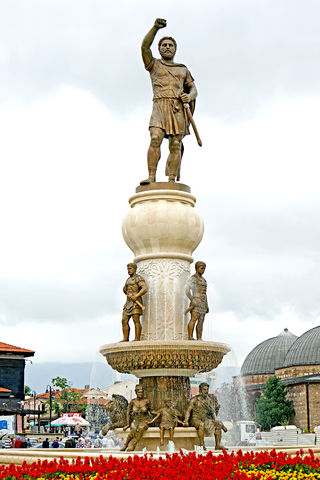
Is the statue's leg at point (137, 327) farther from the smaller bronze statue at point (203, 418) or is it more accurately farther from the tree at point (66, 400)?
the tree at point (66, 400)

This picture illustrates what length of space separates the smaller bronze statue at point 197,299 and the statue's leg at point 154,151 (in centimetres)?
225

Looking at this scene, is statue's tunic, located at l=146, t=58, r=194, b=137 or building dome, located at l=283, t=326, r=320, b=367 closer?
statue's tunic, located at l=146, t=58, r=194, b=137

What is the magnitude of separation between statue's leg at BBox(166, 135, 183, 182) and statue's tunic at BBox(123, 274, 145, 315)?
2500 mm

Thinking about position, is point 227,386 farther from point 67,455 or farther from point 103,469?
point 103,469

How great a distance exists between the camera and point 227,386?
15836mm

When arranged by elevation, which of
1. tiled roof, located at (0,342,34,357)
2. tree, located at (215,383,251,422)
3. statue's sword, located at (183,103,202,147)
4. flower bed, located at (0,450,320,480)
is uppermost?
tiled roof, located at (0,342,34,357)

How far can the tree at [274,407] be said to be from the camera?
81.1 m

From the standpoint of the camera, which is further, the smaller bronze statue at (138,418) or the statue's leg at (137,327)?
the statue's leg at (137,327)

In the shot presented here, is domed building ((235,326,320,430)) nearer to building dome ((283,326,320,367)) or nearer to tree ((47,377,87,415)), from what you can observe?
building dome ((283,326,320,367))

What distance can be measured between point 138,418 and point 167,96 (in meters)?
6.38

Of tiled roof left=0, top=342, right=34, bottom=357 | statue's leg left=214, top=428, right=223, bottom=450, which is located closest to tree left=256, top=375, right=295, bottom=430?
tiled roof left=0, top=342, right=34, bottom=357

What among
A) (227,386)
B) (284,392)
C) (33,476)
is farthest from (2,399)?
(33,476)

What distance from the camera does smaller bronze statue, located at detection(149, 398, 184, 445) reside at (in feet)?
43.5

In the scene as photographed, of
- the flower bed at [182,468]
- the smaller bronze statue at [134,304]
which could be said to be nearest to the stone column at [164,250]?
the smaller bronze statue at [134,304]
